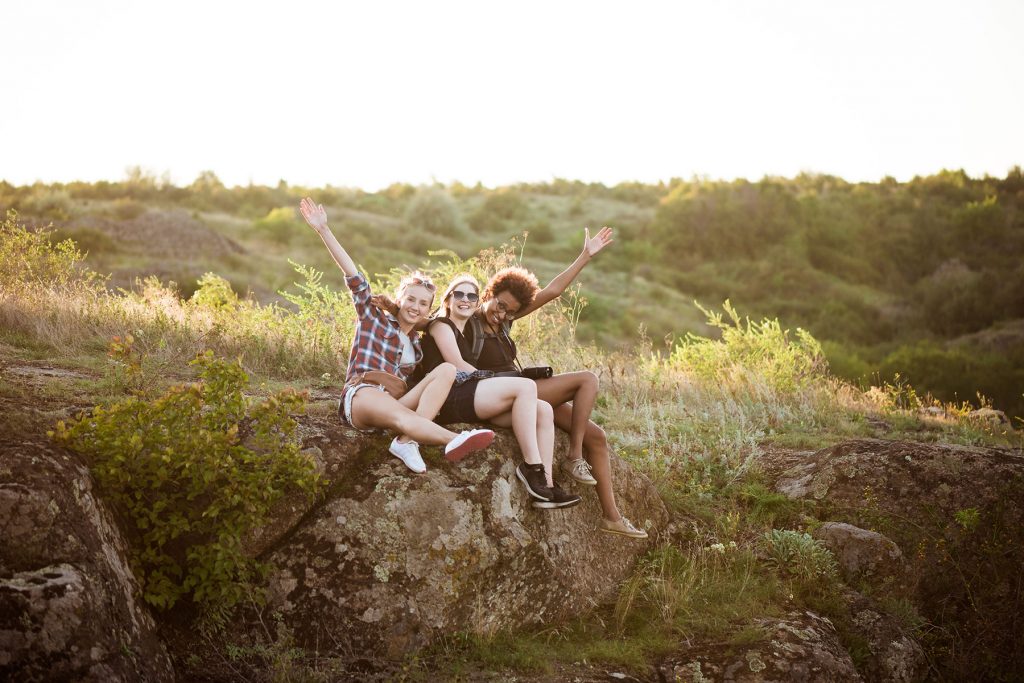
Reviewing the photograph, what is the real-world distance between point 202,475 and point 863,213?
115 ft

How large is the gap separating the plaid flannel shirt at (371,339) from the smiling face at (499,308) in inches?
24.3

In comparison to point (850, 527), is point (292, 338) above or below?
above

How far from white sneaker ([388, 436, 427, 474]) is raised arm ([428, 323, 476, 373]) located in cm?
68

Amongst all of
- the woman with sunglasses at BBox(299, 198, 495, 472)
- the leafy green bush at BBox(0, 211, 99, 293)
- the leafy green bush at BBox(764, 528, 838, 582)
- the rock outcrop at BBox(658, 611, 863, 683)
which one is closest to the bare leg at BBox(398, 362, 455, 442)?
the woman with sunglasses at BBox(299, 198, 495, 472)

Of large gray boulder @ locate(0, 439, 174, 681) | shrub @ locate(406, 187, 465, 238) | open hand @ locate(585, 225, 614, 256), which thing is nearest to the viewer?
large gray boulder @ locate(0, 439, 174, 681)

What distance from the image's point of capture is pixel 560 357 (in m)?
8.87

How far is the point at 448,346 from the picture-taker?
505 cm

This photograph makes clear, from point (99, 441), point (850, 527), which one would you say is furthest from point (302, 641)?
point (850, 527)

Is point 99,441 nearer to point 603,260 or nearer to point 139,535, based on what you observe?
point 139,535

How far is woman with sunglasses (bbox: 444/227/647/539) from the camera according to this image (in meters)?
5.02

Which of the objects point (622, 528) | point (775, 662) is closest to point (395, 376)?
point (622, 528)

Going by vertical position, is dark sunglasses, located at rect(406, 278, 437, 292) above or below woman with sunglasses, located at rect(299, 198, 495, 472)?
above

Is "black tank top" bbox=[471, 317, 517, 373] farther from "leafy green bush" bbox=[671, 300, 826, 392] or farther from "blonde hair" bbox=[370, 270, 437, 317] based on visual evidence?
"leafy green bush" bbox=[671, 300, 826, 392]

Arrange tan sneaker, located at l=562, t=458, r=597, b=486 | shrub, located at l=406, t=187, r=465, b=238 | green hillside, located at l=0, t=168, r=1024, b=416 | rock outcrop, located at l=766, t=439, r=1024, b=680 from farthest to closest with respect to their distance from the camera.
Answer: shrub, located at l=406, t=187, r=465, b=238, green hillside, located at l=0, t=168, r=1024, b=416, rock outcrop, located at l=766, t=439, r=1024, b=680, tan sneaker, located at l=562, t=458, r=597, b=486
